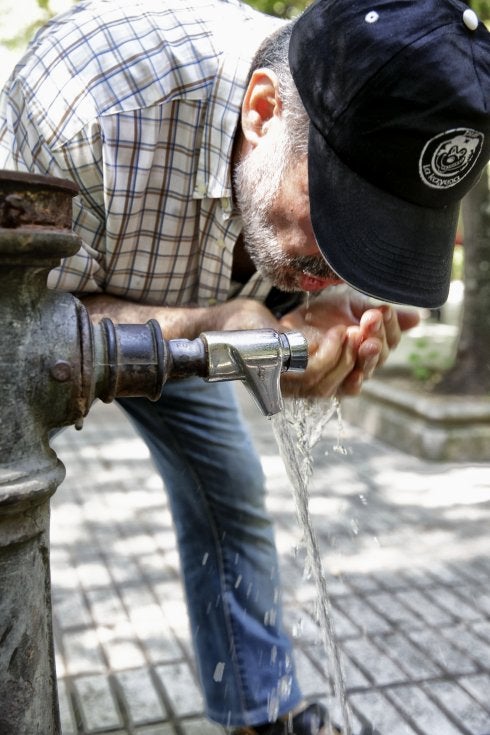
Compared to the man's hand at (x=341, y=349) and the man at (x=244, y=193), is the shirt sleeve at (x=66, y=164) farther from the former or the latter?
the man's hand at (x=341, y=349)

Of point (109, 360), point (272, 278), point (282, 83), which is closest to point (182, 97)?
point (282, 83)

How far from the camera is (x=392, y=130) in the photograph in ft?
5.36

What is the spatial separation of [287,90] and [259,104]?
111 mm

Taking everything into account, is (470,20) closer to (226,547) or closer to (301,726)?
(226,547)

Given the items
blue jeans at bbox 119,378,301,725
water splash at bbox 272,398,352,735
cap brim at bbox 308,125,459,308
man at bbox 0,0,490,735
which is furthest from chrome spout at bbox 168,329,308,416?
blue jeans at bbox 119,378,301,725

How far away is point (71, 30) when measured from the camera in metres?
2.05

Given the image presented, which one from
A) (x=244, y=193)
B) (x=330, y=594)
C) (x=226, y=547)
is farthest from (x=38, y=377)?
(x=330, y=594)

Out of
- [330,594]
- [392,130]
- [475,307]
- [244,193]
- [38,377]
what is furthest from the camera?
[475,307]

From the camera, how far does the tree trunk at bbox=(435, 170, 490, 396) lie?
547cm

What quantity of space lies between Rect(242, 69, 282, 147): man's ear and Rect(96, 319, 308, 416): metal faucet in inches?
32.3

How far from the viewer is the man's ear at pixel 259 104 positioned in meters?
1.91

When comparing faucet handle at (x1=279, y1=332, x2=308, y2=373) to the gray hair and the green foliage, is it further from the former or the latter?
the green foliage

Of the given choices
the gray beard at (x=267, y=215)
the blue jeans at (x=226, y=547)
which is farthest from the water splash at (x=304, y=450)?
the gray beard at (x=267, y=215)

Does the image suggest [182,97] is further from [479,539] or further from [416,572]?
[479,539]
